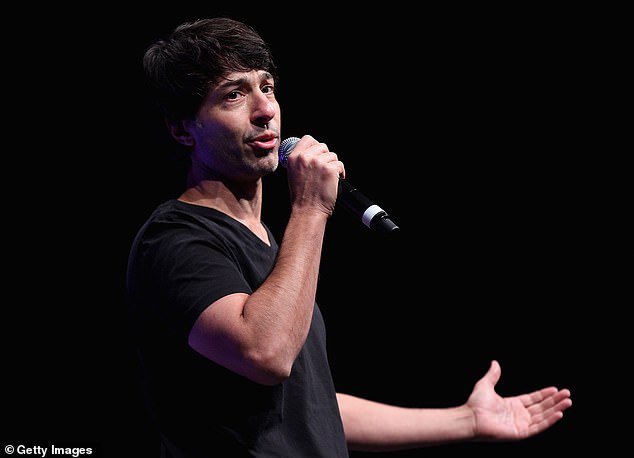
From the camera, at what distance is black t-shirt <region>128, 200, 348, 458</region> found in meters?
1.27

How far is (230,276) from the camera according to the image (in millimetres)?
1271

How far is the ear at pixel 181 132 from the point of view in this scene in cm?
156

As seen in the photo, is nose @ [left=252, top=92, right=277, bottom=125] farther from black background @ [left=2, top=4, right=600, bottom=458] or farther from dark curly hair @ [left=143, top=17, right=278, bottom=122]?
black background @ [left=2, top=4, right=600, bottom=458]

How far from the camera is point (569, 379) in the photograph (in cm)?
264

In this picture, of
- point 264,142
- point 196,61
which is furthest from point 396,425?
point 196,61

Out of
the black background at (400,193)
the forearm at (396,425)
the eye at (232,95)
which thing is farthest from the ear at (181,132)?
the black background at (400,193)

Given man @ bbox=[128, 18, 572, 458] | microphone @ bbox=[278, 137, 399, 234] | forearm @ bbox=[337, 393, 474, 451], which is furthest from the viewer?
forearm @ bbox=[337, 393, 474, 451]

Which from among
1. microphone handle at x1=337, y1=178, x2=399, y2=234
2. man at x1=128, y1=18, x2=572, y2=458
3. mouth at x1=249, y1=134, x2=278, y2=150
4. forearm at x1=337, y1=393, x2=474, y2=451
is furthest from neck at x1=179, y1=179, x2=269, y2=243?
forearm at x1=337, y1=393, x2=474, y2=451

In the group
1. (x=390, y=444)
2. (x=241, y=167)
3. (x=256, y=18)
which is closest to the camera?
(x=241, y=167)

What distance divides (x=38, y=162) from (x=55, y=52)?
346 mm

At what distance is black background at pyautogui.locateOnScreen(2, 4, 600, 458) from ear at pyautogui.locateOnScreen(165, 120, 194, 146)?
2.80ft

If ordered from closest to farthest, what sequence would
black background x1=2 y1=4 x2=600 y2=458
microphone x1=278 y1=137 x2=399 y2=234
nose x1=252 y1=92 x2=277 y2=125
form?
microphone x1=278 y1=137 x2=399 y2=234 < nose x1=252 y1=92 x2=277 y2=125 < black background x1=2 y1=4 x2=600 y2=458

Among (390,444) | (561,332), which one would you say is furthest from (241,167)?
(561,332)

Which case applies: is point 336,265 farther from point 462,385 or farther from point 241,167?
point 241,167
